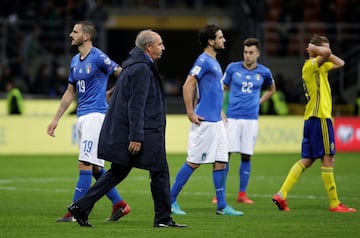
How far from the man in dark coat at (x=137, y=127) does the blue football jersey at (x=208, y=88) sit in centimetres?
244

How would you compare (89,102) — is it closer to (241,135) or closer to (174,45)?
(241,135)

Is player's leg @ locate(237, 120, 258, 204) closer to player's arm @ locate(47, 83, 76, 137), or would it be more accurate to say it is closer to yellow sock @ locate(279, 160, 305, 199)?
yellow sock @ locate(279, 160, 305, 199)

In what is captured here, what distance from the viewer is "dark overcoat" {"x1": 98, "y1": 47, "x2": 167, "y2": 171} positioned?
38.7 feet

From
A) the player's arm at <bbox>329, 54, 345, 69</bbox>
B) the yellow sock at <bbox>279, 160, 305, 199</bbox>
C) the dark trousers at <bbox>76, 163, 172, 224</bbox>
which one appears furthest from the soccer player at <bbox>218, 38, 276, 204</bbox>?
the dark trousers at <bbox>76, 163, 172, 224</bbox>

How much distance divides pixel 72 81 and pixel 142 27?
2735 centimetres

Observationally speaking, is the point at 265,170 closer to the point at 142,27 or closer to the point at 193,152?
the point at 193,152

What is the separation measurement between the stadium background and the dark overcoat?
16668 millimetres

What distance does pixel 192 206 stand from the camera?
51.2ft

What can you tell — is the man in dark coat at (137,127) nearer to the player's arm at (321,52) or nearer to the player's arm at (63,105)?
the player's arm at (63,105)

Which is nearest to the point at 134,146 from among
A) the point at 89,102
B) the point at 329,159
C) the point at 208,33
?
the point at 89,102

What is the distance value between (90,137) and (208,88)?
2.03 metres

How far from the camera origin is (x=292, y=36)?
39.2m

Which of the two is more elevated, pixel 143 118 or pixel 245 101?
pixel 143 118

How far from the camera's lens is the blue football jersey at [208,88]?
14.5 metres
